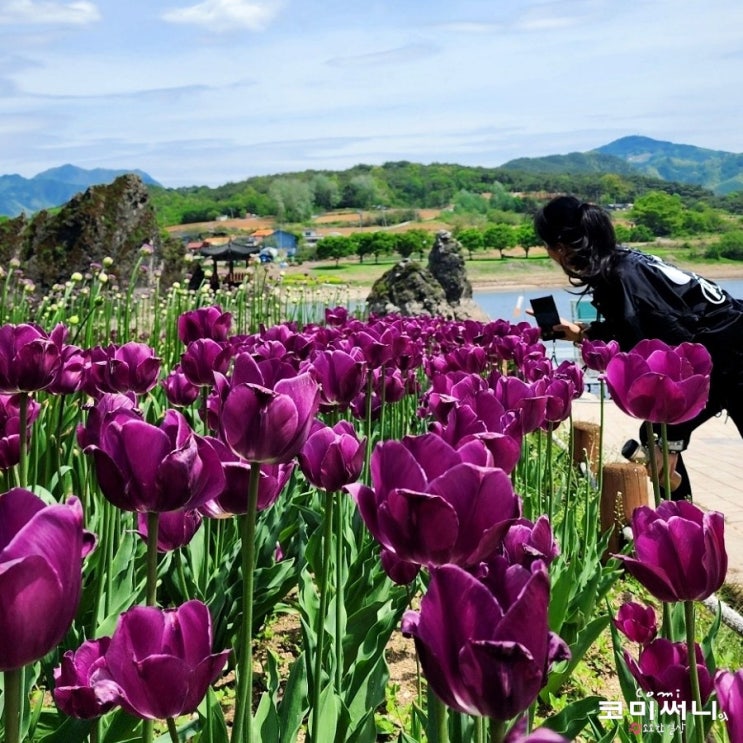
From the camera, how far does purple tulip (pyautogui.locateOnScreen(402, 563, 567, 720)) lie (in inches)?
27.0

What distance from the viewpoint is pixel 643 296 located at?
370 centimetres

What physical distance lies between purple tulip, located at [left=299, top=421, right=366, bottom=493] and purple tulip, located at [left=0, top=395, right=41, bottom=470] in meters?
0.89

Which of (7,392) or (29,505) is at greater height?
(29,505)

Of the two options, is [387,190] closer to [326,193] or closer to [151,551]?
[326,193]

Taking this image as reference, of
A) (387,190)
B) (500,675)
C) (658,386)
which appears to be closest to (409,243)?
(387,190)

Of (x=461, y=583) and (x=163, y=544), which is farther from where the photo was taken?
(x=163, y=544)

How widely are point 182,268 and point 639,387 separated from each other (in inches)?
417

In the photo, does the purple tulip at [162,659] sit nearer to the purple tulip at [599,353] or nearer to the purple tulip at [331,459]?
the purple tulip at [331,459]

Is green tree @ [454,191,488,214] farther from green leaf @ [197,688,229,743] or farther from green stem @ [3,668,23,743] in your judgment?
green stem @ [3,668,23,743]

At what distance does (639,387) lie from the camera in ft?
5.97

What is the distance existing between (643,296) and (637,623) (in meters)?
2.16

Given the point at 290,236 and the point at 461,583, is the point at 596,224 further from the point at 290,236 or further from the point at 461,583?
the point at 290,236

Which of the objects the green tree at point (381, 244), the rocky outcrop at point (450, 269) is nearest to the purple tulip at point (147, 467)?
the rocky outcrop at point (450, 269)

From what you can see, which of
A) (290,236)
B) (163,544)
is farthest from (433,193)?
(163,544)
